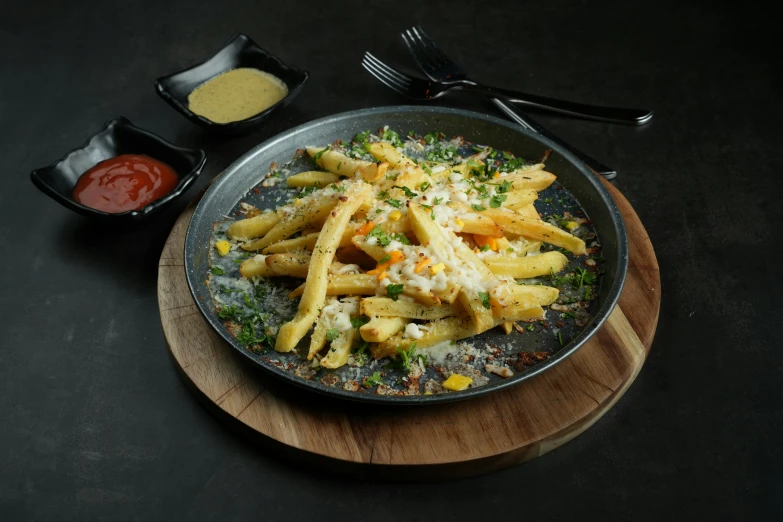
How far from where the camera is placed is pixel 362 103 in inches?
326

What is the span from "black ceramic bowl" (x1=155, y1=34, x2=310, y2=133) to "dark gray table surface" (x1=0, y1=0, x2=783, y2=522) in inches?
15.0

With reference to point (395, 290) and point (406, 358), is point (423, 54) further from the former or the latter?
point (406, 358)

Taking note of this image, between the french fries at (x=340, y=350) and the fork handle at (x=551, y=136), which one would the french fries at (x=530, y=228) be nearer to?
the fork handle at (x=551, y=136)

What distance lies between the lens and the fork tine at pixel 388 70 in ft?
26.4

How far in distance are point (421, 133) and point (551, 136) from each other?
1228mm

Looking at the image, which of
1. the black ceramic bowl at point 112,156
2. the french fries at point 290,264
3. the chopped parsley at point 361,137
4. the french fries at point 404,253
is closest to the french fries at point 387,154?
the french fries at point 404,253

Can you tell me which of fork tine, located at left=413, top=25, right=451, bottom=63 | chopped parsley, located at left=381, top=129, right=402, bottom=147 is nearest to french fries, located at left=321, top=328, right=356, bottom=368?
chopped parsley, located at left=381, top=129, right=402, bottom=147

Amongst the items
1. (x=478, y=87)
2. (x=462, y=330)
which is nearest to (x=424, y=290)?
(x=462, y=330)

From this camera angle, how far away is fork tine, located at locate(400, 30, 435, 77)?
27.1 ft

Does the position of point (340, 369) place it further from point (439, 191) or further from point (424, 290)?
point (439, 191)

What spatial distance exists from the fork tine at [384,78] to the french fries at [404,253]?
1.82m

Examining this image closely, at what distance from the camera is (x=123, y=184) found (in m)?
6.77

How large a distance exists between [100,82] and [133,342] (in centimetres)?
A: 390

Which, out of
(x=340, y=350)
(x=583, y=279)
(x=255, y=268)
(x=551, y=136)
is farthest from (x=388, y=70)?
(x=340, y=350)
